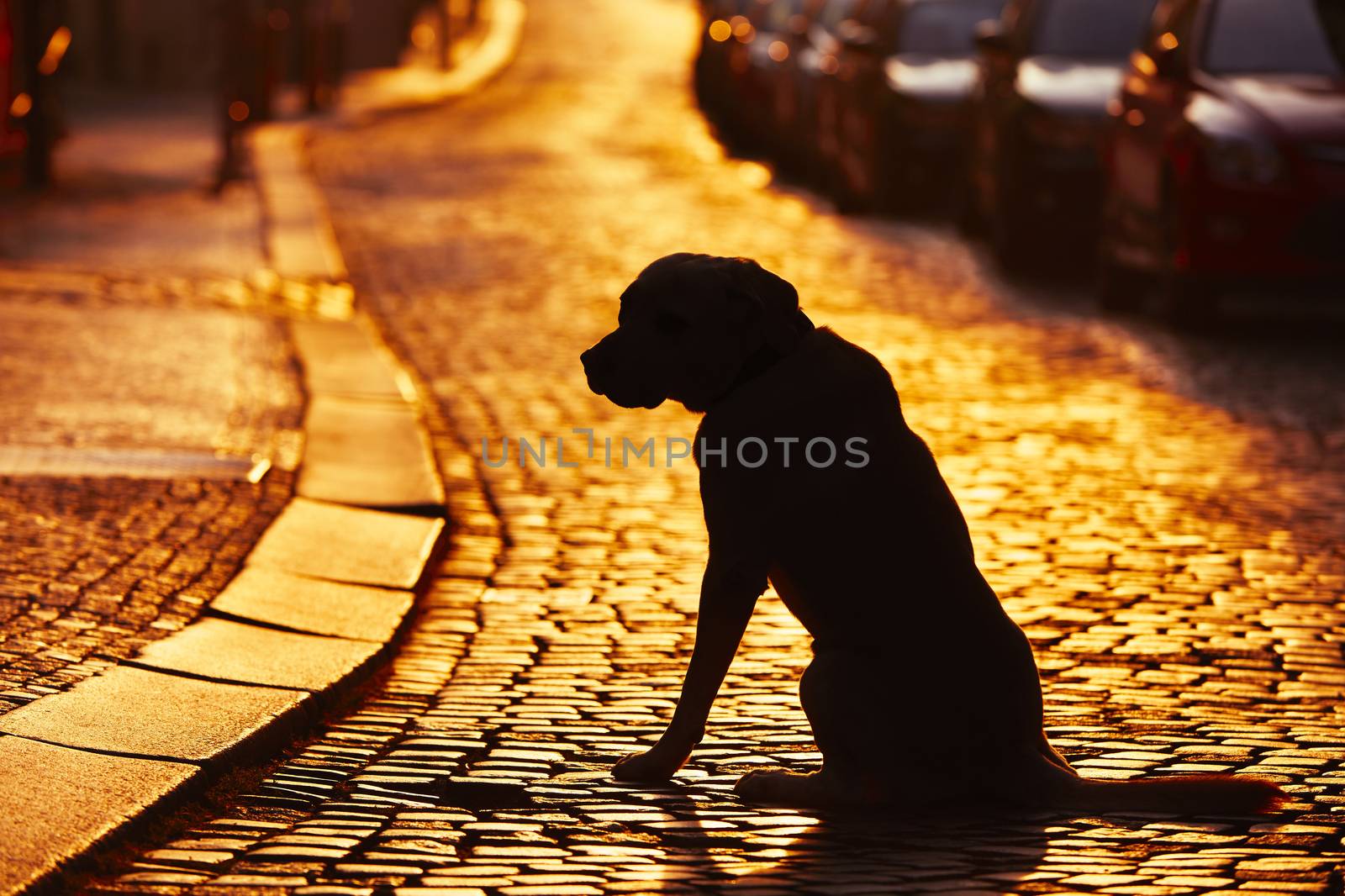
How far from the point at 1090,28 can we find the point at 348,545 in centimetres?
993

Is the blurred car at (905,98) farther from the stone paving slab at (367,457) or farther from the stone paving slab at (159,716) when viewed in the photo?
the stone paving slab at (159,716)

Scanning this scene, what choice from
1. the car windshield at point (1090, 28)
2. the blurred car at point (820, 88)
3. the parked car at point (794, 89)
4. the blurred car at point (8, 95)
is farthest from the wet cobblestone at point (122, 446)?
the parked car at point (794, 89)

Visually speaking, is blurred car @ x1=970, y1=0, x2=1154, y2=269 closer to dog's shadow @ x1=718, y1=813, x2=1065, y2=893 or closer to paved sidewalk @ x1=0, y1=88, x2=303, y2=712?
paved sidewalk @ x1=0, y1=88, x2=303, y2=712

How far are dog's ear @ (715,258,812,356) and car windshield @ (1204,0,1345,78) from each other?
868cm

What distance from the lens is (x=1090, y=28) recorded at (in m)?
16.0

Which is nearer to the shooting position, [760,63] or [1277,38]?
[1277,38]

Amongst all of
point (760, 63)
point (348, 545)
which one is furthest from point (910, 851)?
point (760, 63)

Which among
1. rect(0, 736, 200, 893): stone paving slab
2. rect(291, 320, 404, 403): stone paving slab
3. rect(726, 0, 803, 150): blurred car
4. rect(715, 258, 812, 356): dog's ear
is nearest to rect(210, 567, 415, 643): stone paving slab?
rect(0, 736, 200, 893): stone paving slab

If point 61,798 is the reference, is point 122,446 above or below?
below

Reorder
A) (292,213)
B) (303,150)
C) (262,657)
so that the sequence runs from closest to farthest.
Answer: (262,657), (292,213), (303,150)

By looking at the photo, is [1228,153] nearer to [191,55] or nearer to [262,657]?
[262,657]

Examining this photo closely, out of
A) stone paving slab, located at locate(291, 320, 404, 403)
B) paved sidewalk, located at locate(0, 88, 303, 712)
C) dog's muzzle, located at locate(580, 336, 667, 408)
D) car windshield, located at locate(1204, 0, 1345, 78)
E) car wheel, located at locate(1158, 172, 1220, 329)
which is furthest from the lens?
car windshield, located at locate(1204, 0, 1345, 78)

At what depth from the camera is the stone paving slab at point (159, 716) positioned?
4938mm

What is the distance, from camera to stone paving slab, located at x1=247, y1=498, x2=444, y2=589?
274 inches
